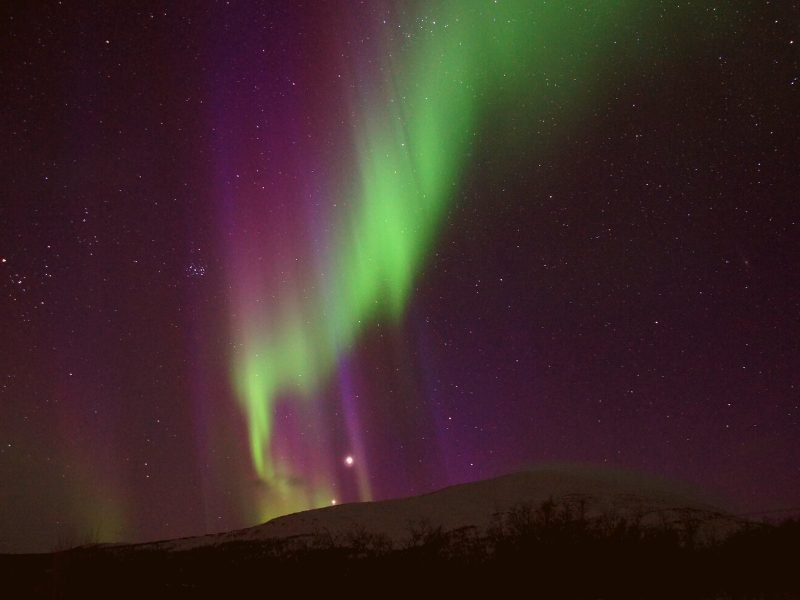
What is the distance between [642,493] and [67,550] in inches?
1322

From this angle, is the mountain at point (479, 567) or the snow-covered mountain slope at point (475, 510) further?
the snow-covered mountain slope at point (475, 510)

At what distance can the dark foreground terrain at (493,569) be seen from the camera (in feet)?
50.0

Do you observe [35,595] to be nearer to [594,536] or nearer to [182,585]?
[182,585]

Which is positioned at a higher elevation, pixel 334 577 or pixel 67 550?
pixel 67 550

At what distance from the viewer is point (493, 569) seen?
54.2 feet

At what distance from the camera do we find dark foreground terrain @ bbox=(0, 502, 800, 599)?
1523cm

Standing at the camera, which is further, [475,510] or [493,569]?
[475,510]

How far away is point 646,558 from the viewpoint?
16.6 metres

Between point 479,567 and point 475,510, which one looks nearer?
point 479,567

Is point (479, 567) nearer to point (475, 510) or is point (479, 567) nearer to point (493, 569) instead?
point (493, 569)

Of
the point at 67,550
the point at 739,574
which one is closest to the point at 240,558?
the point at 67,550

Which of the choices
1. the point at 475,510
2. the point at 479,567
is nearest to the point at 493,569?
the point at 479,567

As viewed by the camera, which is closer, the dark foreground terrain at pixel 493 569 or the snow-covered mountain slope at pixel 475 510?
the dark foreground terrain at pixel 493 569

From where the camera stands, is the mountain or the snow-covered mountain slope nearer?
the mountain
